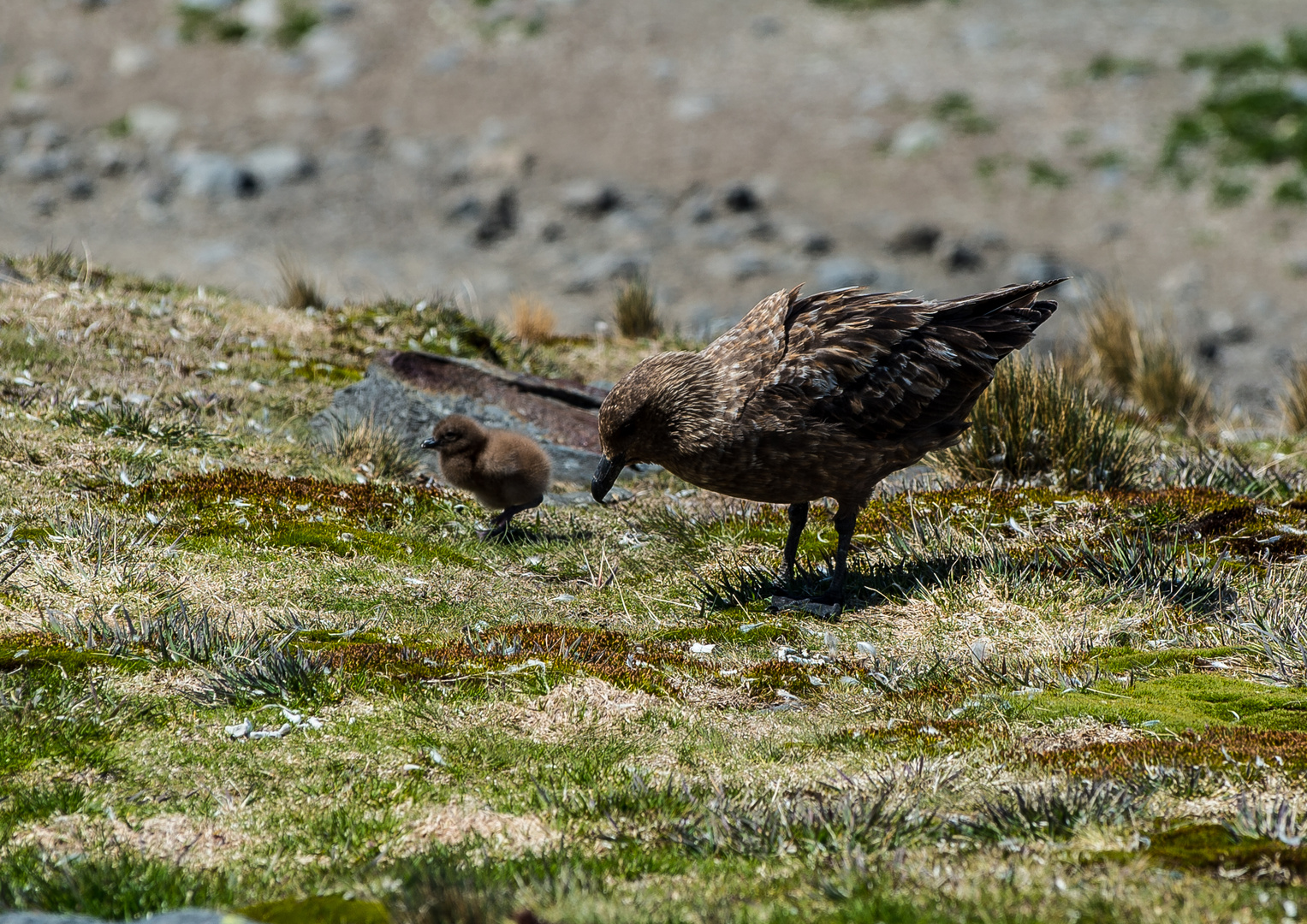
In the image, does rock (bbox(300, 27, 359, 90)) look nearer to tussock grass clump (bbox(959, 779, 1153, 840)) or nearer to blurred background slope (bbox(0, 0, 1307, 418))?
blurred background slope (bbox(0, 0, 1307, 418))

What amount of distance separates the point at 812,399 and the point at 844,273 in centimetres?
1457

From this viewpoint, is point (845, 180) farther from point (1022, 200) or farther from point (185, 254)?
point (185, 254)

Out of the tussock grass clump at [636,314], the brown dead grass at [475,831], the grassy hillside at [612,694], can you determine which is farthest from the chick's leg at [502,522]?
the tussock grass clump at [636,314]

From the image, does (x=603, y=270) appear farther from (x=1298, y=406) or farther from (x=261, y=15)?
(x=261, y=15)

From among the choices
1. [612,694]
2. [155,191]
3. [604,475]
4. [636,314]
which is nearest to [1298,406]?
[636,314]

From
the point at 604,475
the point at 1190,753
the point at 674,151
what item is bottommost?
the point at 1190,753

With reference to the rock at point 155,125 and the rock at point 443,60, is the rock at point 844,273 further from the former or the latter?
the rock at point 155,125

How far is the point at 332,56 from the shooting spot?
28531 millimetres

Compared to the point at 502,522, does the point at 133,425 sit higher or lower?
higher

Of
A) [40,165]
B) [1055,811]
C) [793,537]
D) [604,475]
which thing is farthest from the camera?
[40,165]

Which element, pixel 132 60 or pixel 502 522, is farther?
pixel 132 60

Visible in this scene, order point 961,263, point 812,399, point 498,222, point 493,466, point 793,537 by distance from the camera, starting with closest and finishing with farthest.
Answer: point 812,399, point 793,537, point 493,466, point 961,263, point 498,222

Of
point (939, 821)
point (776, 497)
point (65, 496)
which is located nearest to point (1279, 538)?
point (776, 497)

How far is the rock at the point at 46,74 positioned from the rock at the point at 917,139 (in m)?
18.3
